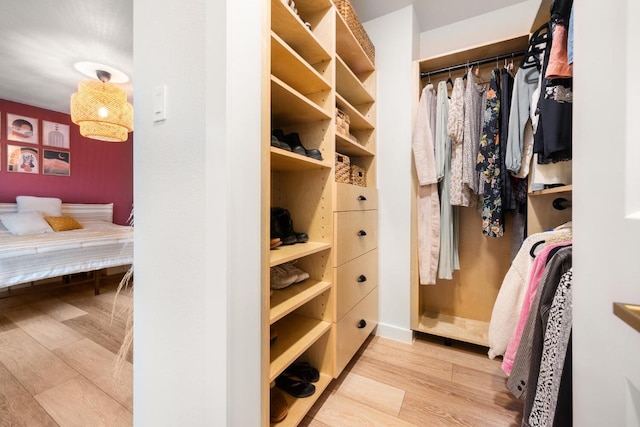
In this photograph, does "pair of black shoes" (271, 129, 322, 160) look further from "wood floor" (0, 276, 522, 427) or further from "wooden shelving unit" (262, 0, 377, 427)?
"wood floor" (0, 276, 522, 427)

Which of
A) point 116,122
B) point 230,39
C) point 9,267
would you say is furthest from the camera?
point 116,122

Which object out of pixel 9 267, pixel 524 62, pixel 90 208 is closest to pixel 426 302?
pixel 524 62

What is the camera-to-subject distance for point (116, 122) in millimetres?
2424

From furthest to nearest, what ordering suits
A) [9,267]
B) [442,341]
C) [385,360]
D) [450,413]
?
[9,267], [442,341], [385,360], [450,413]

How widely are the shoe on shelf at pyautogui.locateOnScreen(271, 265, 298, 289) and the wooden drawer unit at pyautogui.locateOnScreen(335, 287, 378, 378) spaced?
0.32 m

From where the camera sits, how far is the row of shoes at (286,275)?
113cm

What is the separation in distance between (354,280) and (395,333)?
64 cm

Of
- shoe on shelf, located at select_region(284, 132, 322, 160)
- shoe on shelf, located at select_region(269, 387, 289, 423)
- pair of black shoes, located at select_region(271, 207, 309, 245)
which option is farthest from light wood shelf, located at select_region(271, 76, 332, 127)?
shoe on shelf, located at select_region(269, 387, 289, 423)

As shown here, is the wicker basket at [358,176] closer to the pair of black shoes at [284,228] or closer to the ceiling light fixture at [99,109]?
the pair of black shoes at [284,228]

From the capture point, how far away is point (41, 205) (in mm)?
3289

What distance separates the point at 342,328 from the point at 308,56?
137cm

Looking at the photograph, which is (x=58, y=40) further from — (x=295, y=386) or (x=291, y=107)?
(x=295, y=386)

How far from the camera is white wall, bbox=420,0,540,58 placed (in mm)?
1660

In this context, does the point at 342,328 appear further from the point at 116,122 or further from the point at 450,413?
the point at 116,122
